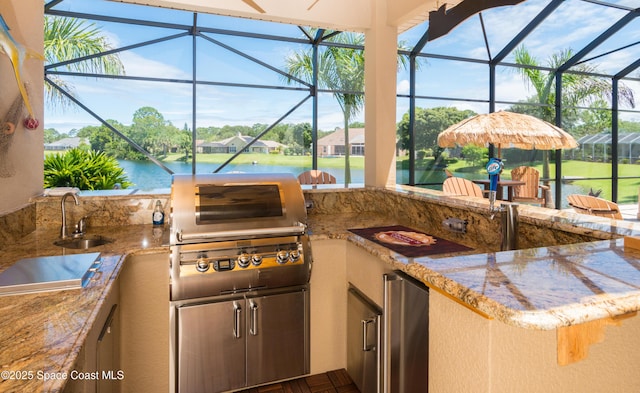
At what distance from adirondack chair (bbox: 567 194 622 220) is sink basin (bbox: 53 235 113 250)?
4.25 meters

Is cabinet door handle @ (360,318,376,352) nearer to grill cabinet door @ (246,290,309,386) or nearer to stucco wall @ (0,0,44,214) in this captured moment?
grill cabinet door @ (246,290,309,386)

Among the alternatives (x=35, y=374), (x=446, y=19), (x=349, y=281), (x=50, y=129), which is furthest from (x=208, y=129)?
(x=35, y=374)

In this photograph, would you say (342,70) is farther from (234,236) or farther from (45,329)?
(45,329)

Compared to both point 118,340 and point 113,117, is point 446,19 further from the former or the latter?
point 113,117

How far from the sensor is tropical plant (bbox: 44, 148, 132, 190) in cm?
528

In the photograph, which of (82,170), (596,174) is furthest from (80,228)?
(596,174)

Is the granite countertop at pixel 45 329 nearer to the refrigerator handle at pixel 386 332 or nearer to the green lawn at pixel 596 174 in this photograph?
the refrigerator handle at pixel 386 332

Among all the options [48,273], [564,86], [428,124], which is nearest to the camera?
[48,273]

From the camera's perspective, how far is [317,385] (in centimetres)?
218

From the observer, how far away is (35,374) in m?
0.79

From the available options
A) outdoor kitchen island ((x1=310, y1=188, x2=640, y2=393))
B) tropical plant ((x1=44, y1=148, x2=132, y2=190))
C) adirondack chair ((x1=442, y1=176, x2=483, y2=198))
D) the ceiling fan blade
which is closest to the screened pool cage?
tropical plant ((x1=44, y1=148, x2=132, y2=190))

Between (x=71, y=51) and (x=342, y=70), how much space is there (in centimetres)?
407

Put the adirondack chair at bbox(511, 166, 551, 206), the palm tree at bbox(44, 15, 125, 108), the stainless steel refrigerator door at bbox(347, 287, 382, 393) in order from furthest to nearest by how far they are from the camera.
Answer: the adirondack chair at bbox(511, 166, 551, 206)
the palm tree at bbox(44, 15, 125, 108)
the stainless steel refrigerator door at bbox(347, 287, 382, 393)

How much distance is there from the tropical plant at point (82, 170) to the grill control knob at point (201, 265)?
4365 mm
